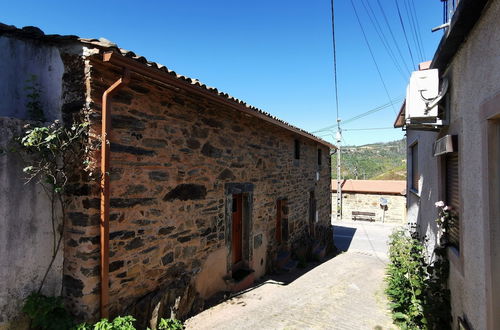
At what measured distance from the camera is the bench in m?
20.3

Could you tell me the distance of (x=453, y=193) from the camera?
3746mm

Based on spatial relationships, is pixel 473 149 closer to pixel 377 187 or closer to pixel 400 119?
pixel 400 119

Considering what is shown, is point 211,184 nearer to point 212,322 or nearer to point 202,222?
point 202,222

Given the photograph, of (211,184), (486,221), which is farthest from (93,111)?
(486,221)

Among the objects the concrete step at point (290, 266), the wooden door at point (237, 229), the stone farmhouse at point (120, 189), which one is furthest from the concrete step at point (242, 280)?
the concrete step at point (290, 266)

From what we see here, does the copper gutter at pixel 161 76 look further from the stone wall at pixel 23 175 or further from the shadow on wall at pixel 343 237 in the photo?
the shadow on wall at pixel 343 237

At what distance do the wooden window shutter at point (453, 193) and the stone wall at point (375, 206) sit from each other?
17.4 m

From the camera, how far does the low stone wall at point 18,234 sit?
269 centimetres

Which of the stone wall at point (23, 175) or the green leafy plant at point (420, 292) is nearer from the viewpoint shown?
the stone wall at point (23, 175)

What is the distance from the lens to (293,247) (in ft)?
27.9

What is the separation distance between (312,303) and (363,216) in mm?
17213

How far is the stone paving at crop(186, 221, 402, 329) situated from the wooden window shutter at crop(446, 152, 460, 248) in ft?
5.41

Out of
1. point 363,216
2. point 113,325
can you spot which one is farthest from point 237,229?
point 363,216

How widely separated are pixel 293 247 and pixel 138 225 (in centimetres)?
595
